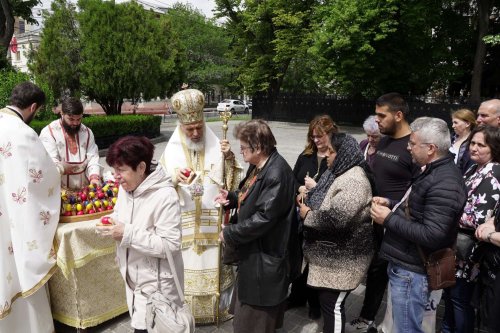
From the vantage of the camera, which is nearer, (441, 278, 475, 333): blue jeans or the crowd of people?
the crowd of people

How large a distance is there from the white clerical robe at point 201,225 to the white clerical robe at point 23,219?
3.56 feet

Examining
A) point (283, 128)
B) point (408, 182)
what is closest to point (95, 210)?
point (408, 182)

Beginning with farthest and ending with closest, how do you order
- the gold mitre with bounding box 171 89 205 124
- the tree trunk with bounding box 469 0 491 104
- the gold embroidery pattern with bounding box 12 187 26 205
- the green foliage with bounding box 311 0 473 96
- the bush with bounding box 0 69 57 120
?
the tree trunk with bounding box 469 0 491 104 → the green foliage with bounding box 311 0 473 96 → the bush with bounding box 0 69 57 120 → the gold mitre with bounding box 171 89 205 124 → the gold embroidery pattern with bounding box 12 187 26 205

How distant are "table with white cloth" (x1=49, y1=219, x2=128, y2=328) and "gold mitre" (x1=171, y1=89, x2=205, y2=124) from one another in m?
1.22

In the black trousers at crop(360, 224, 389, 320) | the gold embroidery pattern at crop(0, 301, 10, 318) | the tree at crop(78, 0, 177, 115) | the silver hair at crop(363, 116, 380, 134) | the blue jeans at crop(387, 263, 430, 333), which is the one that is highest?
the tree at crop(78, 0, 177, 115)

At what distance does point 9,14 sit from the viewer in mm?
17000

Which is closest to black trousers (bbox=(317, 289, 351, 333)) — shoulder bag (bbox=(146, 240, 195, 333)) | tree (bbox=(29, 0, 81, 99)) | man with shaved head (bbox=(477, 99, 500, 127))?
shoulder bag (bbox=(146, 240, 195, 333))

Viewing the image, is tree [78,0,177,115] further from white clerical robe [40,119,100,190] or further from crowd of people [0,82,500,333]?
crowd of people [0,82,500,333]

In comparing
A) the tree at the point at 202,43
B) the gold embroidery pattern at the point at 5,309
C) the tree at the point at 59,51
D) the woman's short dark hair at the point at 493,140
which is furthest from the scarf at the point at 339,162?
the tree at the point at 202,43

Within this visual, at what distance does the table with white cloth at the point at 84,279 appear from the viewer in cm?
315

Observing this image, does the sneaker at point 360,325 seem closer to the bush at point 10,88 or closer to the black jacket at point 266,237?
the black jacket at point 266,237

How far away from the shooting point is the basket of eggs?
129 inches

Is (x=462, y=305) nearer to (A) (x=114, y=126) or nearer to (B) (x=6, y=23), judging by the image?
(A) (x=114, y=126)

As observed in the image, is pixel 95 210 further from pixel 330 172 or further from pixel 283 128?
pixel 283 128
